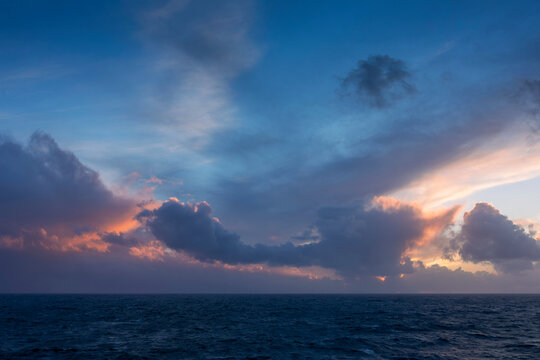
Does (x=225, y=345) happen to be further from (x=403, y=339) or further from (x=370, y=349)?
(x=403, y=339)

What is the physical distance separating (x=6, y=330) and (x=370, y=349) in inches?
2462

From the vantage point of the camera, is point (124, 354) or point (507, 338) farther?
point (507, 338)

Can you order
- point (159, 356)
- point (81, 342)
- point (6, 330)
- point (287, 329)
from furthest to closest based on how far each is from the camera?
point (287, 329), point (6, 330), point (81, 342), point (159, 356)

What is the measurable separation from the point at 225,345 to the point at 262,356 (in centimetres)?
844

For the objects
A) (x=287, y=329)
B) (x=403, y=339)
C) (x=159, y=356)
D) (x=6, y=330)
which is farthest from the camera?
(x=287, y=329)

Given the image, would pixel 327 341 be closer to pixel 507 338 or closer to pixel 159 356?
pixel 159 356

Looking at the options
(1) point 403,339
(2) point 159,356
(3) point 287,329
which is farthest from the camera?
(3) point 287,329

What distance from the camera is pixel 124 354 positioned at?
39.3m

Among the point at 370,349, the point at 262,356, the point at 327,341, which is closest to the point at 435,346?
the point at 370,349

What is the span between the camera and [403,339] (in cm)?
5069

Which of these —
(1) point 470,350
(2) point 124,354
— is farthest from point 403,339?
(2) point 124,354

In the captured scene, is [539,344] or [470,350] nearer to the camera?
[470,350]

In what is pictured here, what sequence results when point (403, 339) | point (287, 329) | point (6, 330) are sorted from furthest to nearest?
point (287, 329), point (6, 330), point (403, 339)

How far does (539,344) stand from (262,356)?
41444 mm
